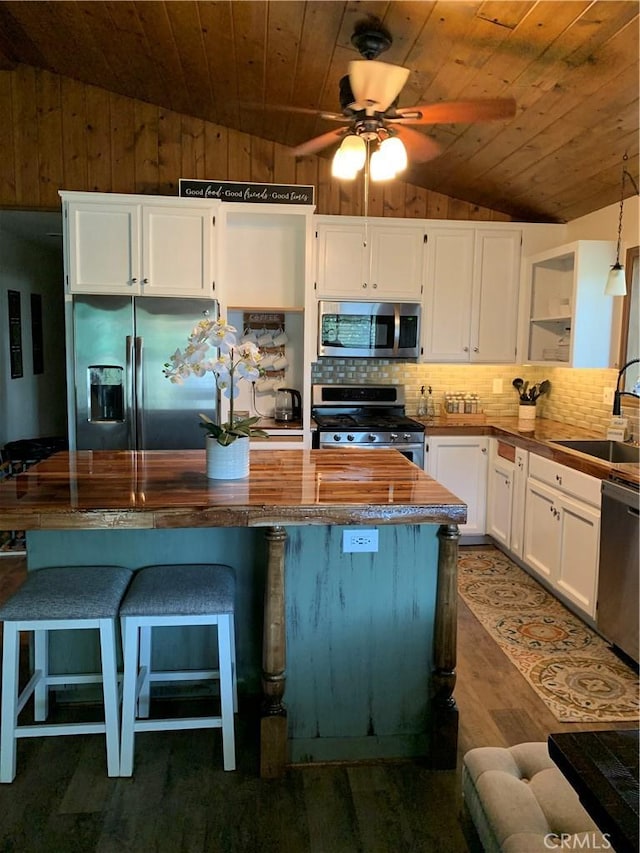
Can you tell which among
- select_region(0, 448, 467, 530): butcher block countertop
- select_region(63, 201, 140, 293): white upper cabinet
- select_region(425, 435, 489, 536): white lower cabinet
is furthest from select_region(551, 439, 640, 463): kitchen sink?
select_region(63, 201, 140, 293): white upper cabinet

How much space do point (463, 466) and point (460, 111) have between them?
2.73 meters

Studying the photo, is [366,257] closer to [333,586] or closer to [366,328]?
[366,328]

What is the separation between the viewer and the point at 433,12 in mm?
2486

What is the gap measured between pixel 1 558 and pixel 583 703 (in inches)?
147

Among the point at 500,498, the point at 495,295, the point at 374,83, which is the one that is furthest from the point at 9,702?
the point at 495,295

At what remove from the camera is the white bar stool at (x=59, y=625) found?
2049 millimetres

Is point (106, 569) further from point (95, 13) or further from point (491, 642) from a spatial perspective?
point (95, 13)

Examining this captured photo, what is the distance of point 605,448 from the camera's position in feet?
12.5

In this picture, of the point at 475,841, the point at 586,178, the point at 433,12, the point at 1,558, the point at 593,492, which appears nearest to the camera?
the point at 475,841

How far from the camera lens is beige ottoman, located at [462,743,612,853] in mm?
1363

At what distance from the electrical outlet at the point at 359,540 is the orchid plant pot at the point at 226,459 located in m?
0.48

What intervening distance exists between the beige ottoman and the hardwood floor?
0.64 ft

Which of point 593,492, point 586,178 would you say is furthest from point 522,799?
point 586,178

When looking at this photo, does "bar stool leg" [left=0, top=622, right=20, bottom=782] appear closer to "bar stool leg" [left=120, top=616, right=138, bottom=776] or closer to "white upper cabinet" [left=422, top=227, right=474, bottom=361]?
"bar stool leg" [left=120, top=616, right=138, bottom=776]
